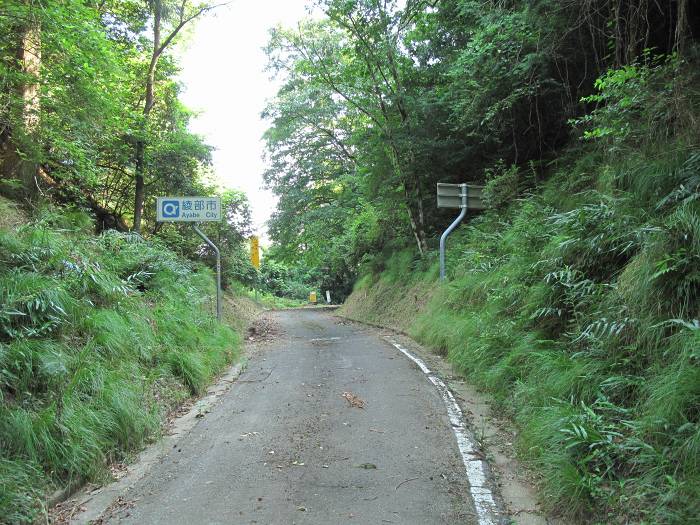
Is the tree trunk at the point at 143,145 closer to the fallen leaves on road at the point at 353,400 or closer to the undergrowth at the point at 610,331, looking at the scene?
the fallen leaves on road at the point at 353,400

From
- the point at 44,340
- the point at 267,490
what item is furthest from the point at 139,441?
the point at 267,490

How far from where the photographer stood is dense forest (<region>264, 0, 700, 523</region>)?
3818 mm

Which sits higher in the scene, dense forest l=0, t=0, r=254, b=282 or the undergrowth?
dense forest l=0, t=0, r=254, b=282

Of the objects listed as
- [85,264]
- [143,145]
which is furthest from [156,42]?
[85,264]

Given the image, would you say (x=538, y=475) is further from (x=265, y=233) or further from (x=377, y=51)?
(x=265, y=233)

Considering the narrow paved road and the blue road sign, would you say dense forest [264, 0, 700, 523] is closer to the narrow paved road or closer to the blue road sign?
the narrow paved road

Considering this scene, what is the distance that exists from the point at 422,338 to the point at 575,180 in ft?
16.7

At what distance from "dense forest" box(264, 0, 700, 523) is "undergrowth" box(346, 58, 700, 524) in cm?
2

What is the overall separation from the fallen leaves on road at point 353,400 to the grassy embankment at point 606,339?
1.84 m

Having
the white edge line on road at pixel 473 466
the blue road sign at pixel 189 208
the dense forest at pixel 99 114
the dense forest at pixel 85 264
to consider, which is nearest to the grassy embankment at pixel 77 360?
the dense forest at pixel 85 264

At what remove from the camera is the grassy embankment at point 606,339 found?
11.2 ft

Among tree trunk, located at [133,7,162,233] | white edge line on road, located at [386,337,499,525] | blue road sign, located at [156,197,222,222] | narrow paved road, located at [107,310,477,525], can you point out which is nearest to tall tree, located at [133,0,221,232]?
tree trunk, located at [133,7,162,233]

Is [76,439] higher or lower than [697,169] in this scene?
lower

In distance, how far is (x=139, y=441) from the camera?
520cm
